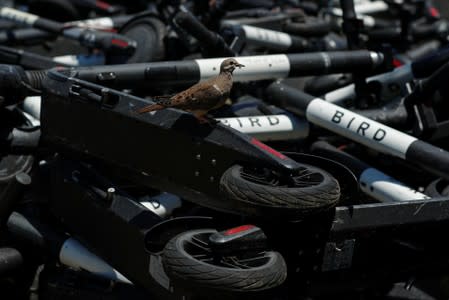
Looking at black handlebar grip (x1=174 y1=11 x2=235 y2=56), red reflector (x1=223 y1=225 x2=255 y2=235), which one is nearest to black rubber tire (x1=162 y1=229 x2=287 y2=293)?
red reflector (x1=223 y1=225 x2=255 y2=235)

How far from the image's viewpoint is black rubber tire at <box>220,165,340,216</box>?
259 cm

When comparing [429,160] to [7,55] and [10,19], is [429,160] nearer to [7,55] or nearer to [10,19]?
[7,55]

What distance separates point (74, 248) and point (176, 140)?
2.49 ft

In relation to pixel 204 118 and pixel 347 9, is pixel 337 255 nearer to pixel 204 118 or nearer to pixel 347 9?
pixel 204 118

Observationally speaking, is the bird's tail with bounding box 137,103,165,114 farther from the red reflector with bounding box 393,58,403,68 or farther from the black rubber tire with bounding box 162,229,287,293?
the red reflector with bounding box 393,58,403,68

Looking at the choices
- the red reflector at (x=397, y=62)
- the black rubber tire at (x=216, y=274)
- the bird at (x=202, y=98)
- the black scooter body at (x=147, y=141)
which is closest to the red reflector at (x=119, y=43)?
the black scooter body at (x=147, y=141)

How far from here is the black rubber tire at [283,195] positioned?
2.59m

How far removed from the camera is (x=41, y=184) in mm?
3629

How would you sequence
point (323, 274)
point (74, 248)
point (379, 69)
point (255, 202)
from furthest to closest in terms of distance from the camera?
1. point (379, 69)
2. point (74, 248)
3. point (323, 274)
4. point (255, 202)

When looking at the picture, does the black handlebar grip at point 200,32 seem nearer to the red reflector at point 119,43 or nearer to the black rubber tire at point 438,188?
the red reflector at point 119,43

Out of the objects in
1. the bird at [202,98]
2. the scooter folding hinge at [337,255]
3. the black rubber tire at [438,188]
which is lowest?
the black rubber tire at [438,188]

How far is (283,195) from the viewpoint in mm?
2586

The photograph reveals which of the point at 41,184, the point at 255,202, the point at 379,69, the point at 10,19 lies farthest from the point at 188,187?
the point at 10,19

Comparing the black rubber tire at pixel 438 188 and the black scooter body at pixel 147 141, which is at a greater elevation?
the black scooter body at pixel 147 141
